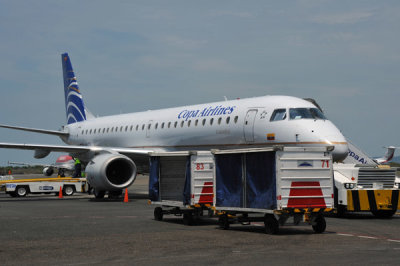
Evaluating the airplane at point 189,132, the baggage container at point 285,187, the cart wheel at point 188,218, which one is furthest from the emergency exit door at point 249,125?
the baggage container at point 285,187

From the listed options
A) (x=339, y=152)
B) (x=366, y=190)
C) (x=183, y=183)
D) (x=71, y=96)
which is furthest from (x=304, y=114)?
(x=71, y=96)

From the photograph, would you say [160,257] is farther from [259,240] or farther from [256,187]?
[256,187]

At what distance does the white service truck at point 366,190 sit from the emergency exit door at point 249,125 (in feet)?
13.4

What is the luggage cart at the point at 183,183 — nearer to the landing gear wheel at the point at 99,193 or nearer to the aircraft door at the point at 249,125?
the aircraft door at the point at 249,125

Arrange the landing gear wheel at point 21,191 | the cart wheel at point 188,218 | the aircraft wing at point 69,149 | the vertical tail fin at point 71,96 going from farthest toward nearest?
the vertical tail fin at point 71,96
the landing gear wheel at point 21,191
the aircraft wing at point 69,149
the cart wheel at point 188,218

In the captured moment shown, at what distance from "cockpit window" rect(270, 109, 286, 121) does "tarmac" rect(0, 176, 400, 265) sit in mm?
4699

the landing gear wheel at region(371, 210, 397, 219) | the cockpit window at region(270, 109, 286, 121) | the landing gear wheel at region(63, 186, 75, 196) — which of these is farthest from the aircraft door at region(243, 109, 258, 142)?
the landing gear wheel at region(63, 186, 75, 196)

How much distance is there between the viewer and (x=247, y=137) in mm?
22750

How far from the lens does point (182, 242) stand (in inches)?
504

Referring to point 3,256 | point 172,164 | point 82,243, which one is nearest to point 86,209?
point 172,164

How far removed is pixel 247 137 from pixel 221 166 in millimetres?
6378

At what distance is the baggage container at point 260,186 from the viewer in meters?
14.4

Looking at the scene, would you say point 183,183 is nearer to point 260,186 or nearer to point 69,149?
point 260,186

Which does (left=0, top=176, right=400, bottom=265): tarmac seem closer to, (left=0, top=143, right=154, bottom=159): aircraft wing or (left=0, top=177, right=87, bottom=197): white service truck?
(left=0, top=143, right=154, bottom=159): aircraft wing
